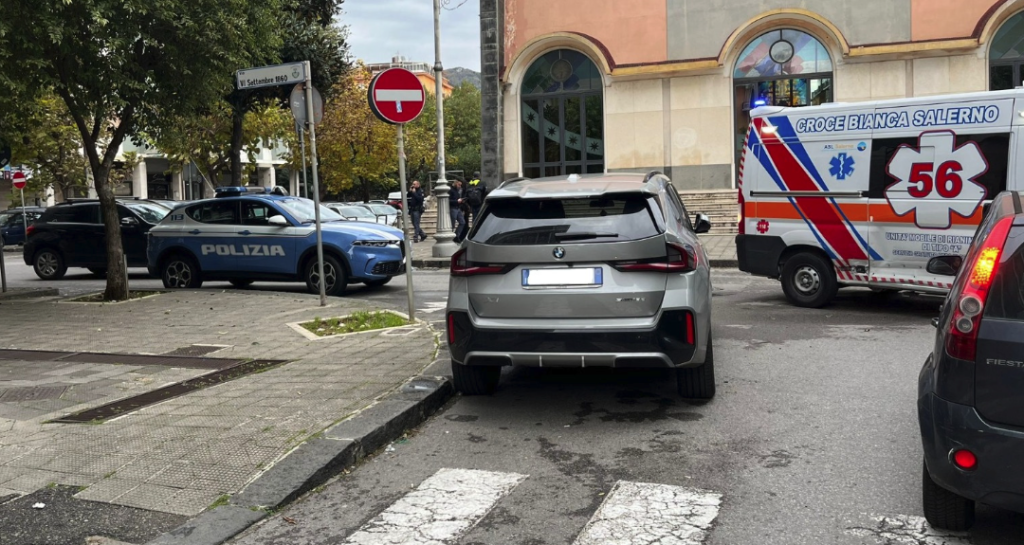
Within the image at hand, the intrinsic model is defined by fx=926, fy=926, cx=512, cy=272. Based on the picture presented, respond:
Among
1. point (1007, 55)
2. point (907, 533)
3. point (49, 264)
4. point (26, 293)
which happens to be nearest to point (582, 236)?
point (907, 533)

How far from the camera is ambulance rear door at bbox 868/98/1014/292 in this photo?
9250 millimetres

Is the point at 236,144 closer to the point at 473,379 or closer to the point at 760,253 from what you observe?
the point at 760,253

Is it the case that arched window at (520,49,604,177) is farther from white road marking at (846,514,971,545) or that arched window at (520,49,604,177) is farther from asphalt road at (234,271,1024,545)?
white road marking at (846,514,971,545)

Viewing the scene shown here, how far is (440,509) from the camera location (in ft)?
14.5

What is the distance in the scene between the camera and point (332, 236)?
13508 millimetres

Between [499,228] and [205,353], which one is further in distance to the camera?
[205,353]

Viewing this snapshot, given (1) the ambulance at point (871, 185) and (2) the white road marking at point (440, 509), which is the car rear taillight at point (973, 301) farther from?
(1) the ambulance at point (871, 185)

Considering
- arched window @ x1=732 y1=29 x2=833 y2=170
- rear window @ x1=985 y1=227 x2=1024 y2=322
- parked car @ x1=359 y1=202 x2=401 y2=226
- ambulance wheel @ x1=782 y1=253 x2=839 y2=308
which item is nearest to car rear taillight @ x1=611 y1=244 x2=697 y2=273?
rear window @ x1=985 y1=227 x2=1024 y2=322

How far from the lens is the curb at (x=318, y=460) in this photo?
414 cm

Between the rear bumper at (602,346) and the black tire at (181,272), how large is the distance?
983cm

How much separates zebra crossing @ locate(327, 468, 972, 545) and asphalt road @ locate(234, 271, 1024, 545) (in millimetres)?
10

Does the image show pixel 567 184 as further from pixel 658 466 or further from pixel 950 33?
pixel 950 33

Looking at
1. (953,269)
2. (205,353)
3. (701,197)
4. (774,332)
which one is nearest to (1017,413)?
(953,269)

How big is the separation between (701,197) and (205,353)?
18.2 meters
